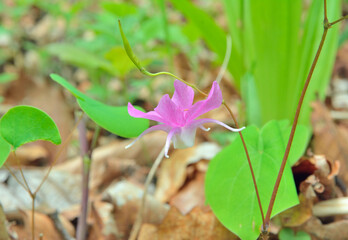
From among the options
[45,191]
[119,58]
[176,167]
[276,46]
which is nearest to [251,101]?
[276,46]

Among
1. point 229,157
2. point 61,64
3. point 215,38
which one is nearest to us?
point 229,157

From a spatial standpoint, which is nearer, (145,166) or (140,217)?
(140,217)

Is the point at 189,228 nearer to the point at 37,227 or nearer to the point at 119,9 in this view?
the point at 37,227

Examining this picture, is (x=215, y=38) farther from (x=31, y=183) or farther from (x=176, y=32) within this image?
(x=31, y=183)

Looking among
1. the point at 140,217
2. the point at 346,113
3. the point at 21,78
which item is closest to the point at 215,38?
the point at 346,113

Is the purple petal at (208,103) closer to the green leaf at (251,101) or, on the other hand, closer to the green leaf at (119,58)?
the green leaf at (251,101)

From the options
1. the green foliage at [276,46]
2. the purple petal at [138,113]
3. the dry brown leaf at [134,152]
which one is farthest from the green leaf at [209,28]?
the purple petal at [138,113]
